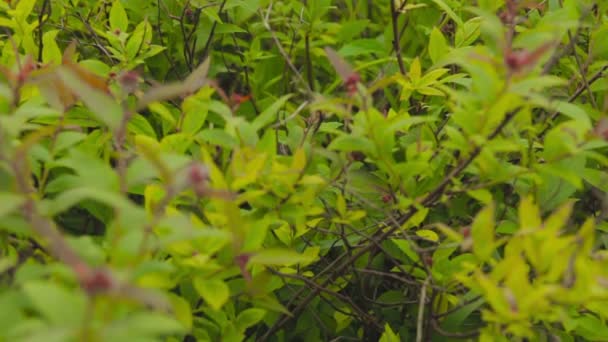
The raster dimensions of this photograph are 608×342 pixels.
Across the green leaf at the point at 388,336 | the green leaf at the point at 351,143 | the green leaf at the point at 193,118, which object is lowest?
the green leaf at the point at 388,336

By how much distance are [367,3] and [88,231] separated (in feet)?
3.15

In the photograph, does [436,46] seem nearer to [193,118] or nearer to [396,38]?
[396,38]

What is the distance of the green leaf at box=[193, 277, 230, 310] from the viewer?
1.13 meters

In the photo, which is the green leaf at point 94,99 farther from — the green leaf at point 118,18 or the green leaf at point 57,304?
the green leaf at point 118,18

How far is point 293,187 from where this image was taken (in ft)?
4.12

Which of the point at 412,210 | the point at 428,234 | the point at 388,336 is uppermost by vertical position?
the point at 412,210

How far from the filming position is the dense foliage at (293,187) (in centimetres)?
99

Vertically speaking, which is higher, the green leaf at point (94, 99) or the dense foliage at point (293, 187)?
the green leaf at point (94, 99)

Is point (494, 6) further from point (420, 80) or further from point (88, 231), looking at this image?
point (88, 231)

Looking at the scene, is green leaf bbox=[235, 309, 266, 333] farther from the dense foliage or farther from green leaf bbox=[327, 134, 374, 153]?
green leaf bbox=[327, 134, 374, 153]

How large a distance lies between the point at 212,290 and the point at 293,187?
0.67 feet

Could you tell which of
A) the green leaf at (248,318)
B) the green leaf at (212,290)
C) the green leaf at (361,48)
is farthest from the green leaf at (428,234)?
the green leaf at (361,48)

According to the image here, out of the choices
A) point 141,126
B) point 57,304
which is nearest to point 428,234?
point 141,126

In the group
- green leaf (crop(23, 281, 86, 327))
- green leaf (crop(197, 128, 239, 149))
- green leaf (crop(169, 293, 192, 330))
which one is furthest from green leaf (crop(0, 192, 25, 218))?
green leaf (crop(197, 128, 239, 149))
